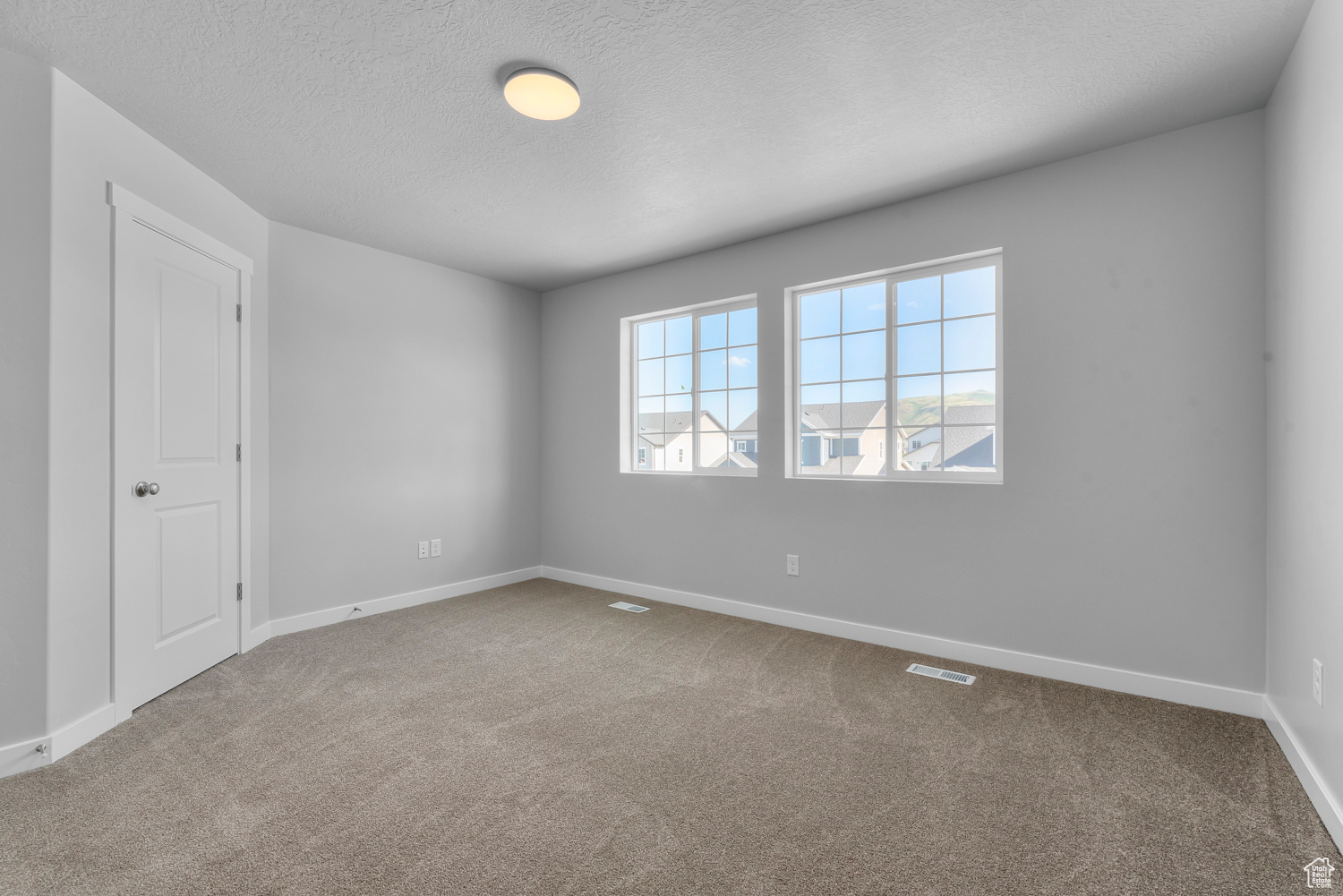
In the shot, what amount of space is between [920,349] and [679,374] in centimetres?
185

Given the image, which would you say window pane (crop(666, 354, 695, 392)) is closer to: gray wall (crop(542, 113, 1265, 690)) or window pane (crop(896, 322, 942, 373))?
gray wall (crop(542, 113, 1265, 690))

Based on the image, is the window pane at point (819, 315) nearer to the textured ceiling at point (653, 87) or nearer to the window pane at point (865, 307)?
the window pane at point (865, 307)

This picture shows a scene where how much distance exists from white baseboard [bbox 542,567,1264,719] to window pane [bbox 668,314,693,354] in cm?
186

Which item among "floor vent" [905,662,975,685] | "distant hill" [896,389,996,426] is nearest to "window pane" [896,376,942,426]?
"distant hill" [896,389,996,426]

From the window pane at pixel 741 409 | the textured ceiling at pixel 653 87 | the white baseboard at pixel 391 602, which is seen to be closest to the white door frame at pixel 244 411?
the white baseboard at pixel 391 602

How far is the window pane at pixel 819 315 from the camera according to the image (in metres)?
3.79

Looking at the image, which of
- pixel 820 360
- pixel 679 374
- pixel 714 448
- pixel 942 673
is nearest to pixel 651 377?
pixel 679 374

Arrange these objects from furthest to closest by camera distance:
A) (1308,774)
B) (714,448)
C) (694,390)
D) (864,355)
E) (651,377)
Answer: (651,377) → (694,390) → (714,448) → (864,355) → (1308,774)

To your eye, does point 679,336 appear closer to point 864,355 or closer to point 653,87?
point 864,355

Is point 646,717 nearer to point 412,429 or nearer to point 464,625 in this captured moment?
point 464,625

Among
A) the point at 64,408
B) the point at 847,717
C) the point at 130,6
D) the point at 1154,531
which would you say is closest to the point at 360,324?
the point at 64,408

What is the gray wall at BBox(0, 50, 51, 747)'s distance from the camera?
2.09m

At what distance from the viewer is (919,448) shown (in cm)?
344

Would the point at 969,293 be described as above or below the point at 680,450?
above
